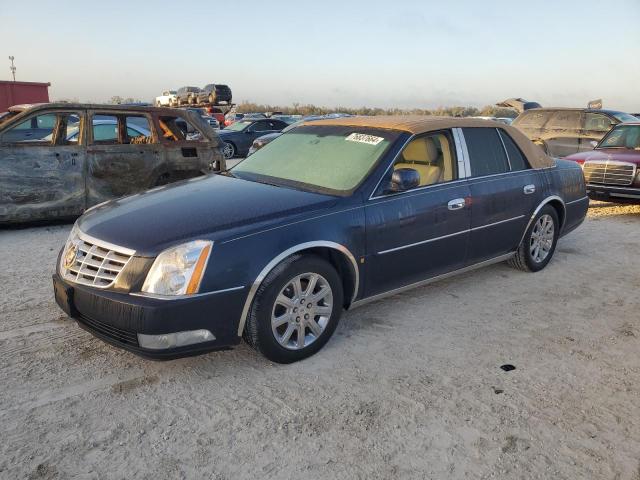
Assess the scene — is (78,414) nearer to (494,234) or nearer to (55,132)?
(494,234)

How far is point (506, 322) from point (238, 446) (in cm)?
248

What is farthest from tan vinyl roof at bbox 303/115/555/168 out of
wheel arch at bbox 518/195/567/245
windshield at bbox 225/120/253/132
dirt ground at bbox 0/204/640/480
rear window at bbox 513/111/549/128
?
windshield at bbox 225/120/253/132

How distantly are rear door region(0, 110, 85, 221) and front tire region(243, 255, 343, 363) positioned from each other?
15.0 feet

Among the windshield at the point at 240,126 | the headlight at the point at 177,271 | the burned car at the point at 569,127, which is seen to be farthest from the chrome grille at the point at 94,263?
the windshield at the point at 240,126

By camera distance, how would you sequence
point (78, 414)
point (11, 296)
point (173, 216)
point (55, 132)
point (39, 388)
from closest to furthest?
point (78, 414)
point (39, 388)
point (173, 216)
point (11, 296)
point (55, 132)

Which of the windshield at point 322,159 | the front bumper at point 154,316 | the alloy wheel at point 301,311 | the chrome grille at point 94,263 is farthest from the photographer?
the windshield at point 322,159

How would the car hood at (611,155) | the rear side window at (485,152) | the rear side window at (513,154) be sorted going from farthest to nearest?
the car hood at (611,155)
the rear side window at (513,154)
the rear side window at (485,152)

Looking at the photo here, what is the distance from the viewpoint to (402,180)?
391 centimetres

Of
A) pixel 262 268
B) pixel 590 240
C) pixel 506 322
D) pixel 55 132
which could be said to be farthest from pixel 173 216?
pixel 590 240

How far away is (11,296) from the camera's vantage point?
179 inches

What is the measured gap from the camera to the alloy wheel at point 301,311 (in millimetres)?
3400

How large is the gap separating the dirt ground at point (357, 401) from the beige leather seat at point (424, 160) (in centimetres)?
Answer: 107

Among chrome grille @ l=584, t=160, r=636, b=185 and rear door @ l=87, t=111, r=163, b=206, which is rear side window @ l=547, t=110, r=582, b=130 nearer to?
chrome grille @ l=584, t=160, r=636, b=185

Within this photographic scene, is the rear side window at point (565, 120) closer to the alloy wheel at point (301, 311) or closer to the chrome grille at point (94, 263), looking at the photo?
the alloy wheel at point (301, 311)
